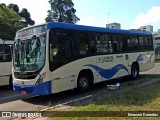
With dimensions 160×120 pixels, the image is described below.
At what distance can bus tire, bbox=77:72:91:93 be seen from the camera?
13.1 meters

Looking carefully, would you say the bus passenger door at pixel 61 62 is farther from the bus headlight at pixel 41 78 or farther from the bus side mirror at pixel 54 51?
the bus headlight at pixel 41 78

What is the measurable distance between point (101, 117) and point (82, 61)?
208 inches

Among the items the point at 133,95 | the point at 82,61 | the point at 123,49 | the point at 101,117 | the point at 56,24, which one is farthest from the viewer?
the point at 123,49

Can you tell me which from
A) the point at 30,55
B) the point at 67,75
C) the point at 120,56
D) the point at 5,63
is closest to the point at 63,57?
the point at 67,75

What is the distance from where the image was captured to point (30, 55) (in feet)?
38.1

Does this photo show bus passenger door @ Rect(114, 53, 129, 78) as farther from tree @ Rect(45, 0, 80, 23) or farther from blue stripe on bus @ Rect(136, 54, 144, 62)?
tree @ Rect(45, 0, 80, 23)

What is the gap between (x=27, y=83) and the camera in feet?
38.0

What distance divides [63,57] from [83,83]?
6.21 feet

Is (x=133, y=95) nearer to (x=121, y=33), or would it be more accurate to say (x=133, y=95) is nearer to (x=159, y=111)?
(x=159, y=111)

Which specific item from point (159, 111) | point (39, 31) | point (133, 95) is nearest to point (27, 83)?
point (39, 31)

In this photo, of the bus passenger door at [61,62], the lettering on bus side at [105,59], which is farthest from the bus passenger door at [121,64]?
the bus passenger door at [61,62]

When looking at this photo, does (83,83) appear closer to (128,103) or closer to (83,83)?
(83,83)

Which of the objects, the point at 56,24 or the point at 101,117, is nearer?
the point at 101,117

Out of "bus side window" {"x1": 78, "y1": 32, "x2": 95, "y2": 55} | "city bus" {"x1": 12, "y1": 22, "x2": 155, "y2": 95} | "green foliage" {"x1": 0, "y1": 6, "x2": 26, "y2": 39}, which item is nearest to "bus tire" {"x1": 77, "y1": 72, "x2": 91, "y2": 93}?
"city bus" {"x1": 12, "y1": 22, "x2": 155, "y2": 95}
